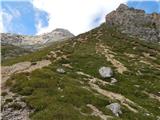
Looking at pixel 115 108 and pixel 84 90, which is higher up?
pixel 84 90

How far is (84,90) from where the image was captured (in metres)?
43.9

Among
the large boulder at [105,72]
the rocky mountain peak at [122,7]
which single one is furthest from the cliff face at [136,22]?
the large boulder at [105,72]

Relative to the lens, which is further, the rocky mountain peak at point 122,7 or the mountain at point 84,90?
the rocky mountain peak at point 122,7

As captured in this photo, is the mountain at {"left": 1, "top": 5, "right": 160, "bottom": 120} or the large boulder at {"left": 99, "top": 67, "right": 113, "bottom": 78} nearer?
the mountain at {"left": 1, "top": 5, "right": 160, "bottom": 120}

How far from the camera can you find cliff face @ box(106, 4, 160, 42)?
471ft

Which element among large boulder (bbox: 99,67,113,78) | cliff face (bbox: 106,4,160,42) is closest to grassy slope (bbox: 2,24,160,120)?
large boulder (bbox: 99,67,113,78)

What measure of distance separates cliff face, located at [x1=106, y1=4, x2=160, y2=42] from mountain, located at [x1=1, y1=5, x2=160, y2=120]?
59.6 meters

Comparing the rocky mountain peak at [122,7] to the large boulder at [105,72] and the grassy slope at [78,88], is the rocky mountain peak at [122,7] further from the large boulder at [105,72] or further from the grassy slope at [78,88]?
the large boulder at [105,72]

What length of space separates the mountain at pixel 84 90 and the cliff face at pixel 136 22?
59551 mm

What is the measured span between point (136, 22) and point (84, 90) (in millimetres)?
108916

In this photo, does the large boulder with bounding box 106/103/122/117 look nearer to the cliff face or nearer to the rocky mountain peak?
the cliff face

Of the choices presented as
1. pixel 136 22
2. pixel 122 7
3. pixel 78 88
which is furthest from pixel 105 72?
pixel 122 7

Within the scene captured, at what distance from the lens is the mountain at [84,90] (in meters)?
36.7

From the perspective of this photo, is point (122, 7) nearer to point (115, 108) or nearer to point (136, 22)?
point (136, 22)
